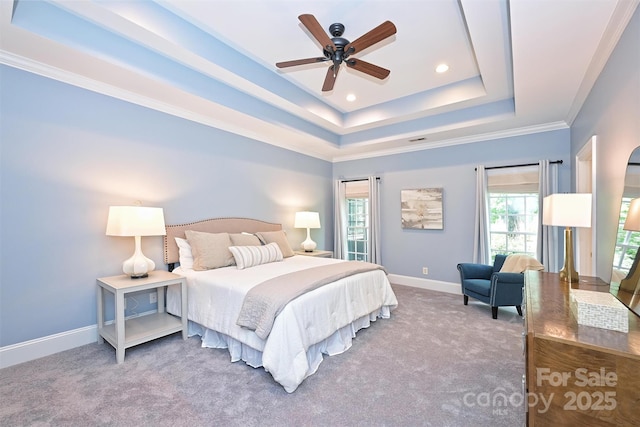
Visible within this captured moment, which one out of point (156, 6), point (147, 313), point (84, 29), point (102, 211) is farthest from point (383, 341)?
point (84, 29)

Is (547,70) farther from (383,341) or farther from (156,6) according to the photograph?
(156,6)

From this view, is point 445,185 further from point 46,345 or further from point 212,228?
point 46,345

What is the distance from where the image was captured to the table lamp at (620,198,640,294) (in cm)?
151

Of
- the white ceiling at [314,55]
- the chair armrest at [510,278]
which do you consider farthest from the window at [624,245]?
the chair armrest at [510,278]

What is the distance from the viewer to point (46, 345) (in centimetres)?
248

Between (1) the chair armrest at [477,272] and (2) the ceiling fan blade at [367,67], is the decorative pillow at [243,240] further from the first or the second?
(1) the chair armrest at [477,272]

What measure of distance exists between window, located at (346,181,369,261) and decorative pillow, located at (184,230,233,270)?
9.92 ft

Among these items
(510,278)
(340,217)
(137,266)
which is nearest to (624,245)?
(510,278)

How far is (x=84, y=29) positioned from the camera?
227 cm

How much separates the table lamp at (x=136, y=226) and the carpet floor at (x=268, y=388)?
75 centimetres

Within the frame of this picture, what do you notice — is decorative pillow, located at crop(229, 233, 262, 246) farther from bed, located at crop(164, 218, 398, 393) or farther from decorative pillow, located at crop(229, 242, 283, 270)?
decorative pillow, located at crop(229, 242, 283, 270)

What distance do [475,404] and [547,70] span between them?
2.85 metres

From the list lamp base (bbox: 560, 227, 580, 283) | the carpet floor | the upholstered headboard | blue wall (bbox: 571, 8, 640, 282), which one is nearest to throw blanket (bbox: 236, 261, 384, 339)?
the carpet floor

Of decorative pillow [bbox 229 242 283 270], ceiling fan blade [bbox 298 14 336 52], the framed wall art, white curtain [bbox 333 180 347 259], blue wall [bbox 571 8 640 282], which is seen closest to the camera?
blue wall [bbox 571 8 640 282]
